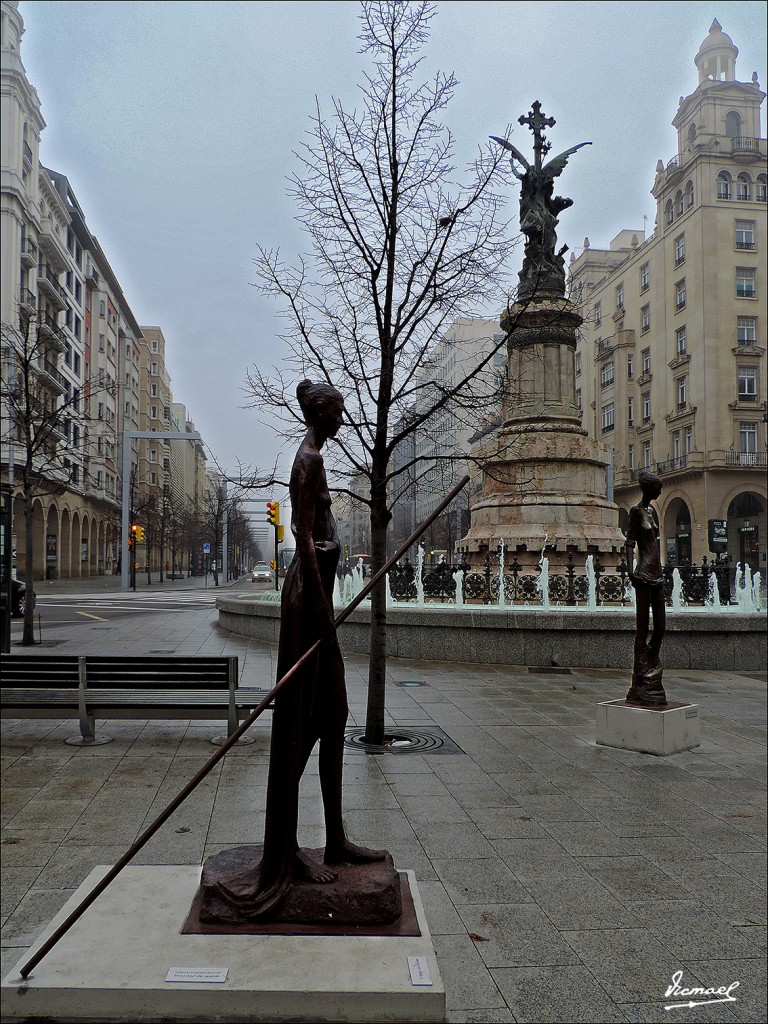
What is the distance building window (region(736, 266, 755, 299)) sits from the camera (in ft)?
172

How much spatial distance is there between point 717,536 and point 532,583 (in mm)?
31837

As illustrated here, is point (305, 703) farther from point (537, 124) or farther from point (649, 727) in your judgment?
point (537, 124)

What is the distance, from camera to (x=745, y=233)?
2080 inches

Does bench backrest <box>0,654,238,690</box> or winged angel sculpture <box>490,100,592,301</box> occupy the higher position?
winged angel sculpture <box>490,100,592,301</box>

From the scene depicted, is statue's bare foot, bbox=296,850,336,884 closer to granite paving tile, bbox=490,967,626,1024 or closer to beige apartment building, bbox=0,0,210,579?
granite paving tile, bbox=490,967,626,1024

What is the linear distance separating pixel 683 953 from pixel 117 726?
672cm

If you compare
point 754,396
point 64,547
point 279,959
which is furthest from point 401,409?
point 64,547

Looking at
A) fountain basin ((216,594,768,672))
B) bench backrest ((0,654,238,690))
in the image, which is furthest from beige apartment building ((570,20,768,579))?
bench backrest ((0,654,238,690))

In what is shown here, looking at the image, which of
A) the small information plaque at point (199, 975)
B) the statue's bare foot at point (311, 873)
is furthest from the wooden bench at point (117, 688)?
the small information plaque at point (199, 975)

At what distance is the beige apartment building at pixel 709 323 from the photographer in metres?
50.5

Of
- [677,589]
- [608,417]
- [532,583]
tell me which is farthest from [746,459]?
[532,583]

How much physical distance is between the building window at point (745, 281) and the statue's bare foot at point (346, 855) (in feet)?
183

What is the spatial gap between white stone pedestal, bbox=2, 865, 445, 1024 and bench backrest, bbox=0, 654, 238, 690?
16.5 feet

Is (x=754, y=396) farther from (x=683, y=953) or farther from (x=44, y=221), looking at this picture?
(x=683, y=953)
